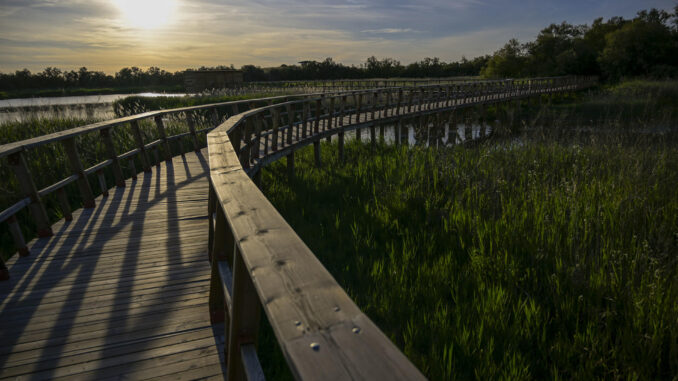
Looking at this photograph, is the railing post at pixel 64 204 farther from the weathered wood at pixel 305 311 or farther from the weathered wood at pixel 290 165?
the weathered wood at pixel 290 165

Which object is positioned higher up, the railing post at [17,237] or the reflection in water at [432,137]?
the railing post at [17,237]

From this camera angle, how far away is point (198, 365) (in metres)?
2.53

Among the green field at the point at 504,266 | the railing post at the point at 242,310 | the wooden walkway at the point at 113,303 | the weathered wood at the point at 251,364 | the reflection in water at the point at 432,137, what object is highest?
the railing post at the point at 242,310

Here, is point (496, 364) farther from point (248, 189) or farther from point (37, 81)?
point (37, 81)

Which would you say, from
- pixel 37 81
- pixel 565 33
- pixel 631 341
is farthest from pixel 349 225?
pixel 37 81

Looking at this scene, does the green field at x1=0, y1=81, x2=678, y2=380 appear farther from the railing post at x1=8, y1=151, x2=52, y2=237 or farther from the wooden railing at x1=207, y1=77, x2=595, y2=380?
the wooden railing at x1=207, y1=77, x2=595, y2=380

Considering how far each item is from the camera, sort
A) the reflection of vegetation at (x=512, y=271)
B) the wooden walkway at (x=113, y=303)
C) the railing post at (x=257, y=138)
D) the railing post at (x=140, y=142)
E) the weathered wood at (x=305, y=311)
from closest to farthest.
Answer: the weathered wood at (x=305, y=311) < the wooden walkway at (x=113, y=303) < the reflection of vegetation at (x=512, y=271) < the railing post at (x=140, y=142) < the railing post at (x=257, y=138)

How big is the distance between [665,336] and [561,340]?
0.76m

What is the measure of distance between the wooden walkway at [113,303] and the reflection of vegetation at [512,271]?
168 cm

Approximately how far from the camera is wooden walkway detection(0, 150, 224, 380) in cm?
255

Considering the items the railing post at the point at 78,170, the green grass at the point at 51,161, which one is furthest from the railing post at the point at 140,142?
the railing post at the point at 78,170

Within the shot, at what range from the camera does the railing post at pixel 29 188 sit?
13.9 feet

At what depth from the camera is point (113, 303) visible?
3.23 meters

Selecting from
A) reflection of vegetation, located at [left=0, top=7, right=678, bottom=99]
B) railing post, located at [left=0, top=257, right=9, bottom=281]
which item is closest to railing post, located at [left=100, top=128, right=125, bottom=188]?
railing post, located at [left=0, top=257, right=9, bottom=281]
